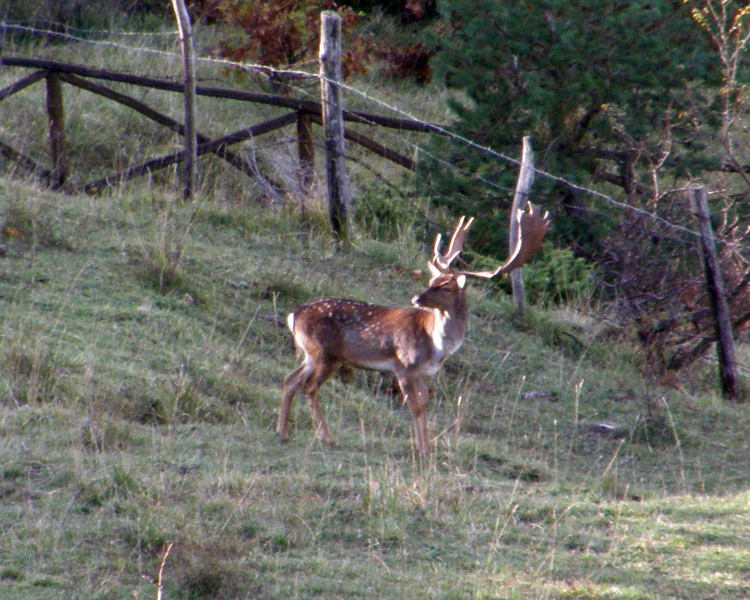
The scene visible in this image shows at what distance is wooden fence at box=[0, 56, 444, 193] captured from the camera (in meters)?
12.4

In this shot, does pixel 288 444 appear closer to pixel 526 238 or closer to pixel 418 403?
pixel 418 403

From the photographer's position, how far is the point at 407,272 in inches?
Answer: 447

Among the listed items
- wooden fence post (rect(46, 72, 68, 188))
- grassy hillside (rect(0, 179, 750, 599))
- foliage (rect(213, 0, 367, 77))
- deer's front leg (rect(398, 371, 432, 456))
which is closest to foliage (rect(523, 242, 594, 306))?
grassy hillside (rect(0, 179, 750, 599))

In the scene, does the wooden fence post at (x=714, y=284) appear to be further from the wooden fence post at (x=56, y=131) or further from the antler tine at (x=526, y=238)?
the wooden fence post at (x=56, y=131)

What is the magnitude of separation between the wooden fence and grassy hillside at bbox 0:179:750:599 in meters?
1.11

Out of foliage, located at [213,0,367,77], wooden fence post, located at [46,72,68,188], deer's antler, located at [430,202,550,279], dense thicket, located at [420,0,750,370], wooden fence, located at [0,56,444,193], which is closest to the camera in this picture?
deer's antler, located at [430,202,550,279]

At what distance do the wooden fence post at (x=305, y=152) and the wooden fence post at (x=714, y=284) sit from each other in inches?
181

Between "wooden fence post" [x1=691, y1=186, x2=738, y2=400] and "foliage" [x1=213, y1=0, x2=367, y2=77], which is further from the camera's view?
"foliage" [x1=213, y1=0, x2=367, y2=77]

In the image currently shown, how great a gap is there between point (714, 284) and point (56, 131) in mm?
8487

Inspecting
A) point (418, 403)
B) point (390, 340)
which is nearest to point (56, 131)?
point (390, 340)

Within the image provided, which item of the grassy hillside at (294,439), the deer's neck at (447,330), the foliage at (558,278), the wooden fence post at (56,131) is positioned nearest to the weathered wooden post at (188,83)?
the grassy hillside at (294,439)

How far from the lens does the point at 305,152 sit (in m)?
12.5

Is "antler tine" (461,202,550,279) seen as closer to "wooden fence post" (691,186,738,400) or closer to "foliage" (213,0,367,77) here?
"wooden fence post" (691,186,738,400)

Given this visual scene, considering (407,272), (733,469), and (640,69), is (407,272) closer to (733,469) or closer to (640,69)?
(640,69)
